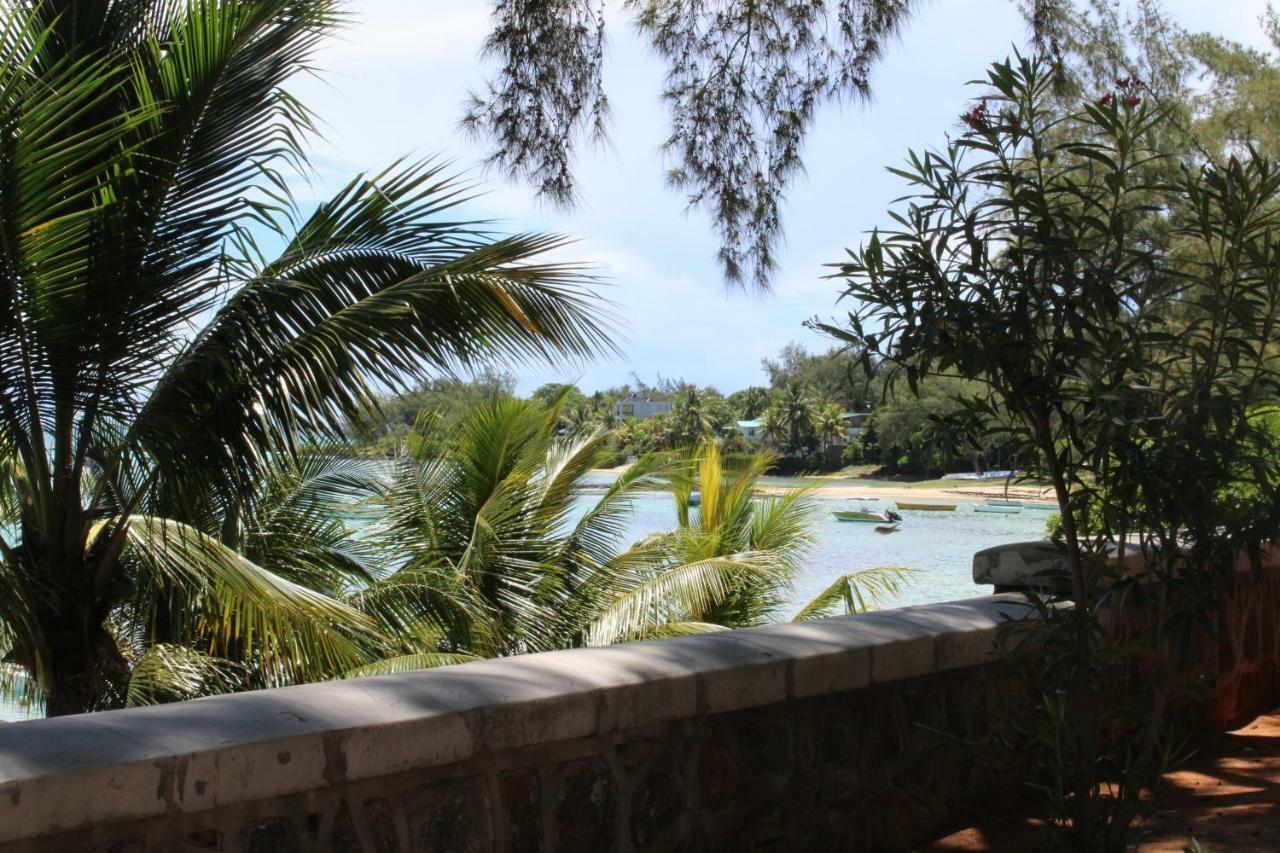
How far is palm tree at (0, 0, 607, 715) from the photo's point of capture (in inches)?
224

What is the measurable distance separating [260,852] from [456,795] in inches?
18.9

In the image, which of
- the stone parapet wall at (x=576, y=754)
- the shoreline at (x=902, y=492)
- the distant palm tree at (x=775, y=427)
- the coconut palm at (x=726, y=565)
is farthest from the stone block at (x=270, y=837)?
the distant palm tree at (x=775, y=427)

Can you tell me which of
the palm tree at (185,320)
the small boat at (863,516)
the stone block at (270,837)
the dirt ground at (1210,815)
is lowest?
the small boat at (863,516)

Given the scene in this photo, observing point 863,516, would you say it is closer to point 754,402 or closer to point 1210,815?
point 1210,815

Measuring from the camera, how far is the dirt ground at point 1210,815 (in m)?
3.86

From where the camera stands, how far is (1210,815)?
13.8 ft

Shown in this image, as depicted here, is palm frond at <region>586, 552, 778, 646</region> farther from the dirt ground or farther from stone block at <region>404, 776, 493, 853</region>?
stone block at <region>404, 776, 493, 853</region>

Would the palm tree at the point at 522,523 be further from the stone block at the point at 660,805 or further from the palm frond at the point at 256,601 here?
the stone block at the point at 660,805

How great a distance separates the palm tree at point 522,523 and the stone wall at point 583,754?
557 centimetres

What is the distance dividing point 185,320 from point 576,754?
4174 millimetres

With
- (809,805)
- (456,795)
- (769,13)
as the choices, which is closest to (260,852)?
(456,795)

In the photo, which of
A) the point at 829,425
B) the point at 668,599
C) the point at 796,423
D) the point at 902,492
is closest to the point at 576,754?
the point at 668,599

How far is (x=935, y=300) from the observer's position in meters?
3.40

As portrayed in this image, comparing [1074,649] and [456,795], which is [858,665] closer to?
[1074,649]
